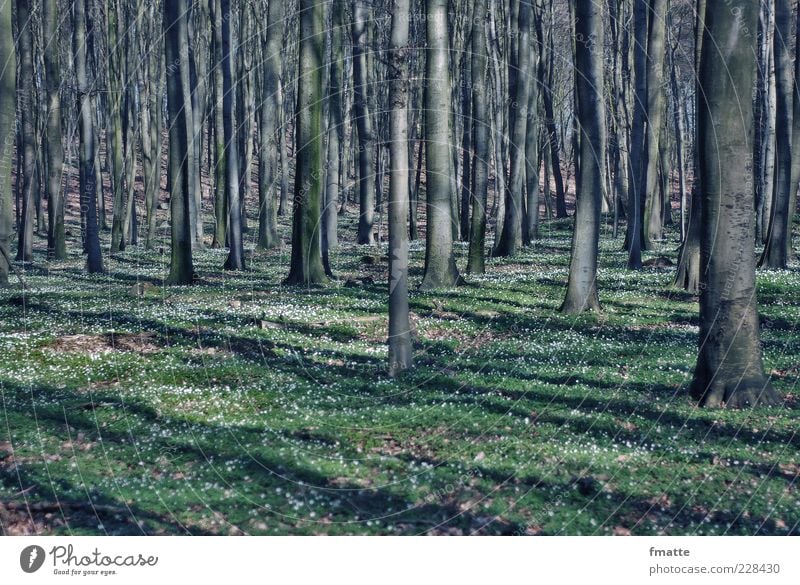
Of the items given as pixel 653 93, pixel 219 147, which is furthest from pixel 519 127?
pixel 219 147

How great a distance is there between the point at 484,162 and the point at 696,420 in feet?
65.7

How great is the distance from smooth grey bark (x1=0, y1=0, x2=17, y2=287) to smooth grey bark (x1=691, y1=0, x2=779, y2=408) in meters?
17.7

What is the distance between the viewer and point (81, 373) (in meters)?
17.0

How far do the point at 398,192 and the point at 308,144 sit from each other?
11226 mm

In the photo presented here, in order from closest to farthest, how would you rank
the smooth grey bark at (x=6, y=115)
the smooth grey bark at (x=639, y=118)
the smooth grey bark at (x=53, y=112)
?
the smooth grey bark at (x=6, y=115) → the smooth grey bark at (x=53, y=112) → the smooth grey bark at (x=639, y=118)

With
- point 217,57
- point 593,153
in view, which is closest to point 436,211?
point 593,153

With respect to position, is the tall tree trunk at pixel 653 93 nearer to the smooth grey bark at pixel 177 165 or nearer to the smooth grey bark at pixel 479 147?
the smooth grey bark at pixel 479 147

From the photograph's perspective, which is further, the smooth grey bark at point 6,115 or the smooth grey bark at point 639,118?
the smooth grey bark at point 639,118

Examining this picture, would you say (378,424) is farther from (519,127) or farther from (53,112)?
(53,112)

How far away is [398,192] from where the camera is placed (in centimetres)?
1609

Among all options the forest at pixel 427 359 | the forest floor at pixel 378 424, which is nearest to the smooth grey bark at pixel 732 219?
the forest at pixel 427 359

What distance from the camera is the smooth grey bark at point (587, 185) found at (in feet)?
74.2
